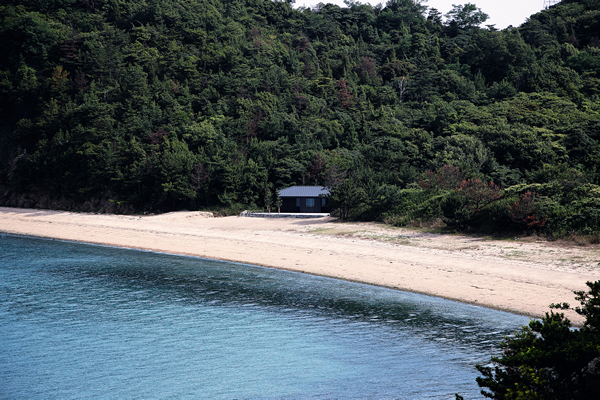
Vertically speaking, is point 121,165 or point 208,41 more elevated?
point 208,41

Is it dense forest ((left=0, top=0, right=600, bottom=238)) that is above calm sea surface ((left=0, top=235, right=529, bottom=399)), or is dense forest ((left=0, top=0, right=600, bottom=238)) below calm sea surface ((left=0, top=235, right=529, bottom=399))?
above

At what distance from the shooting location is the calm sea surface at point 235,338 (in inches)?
427

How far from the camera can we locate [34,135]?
56.6 metres

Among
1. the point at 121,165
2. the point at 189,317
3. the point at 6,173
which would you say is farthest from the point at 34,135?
the point at 189,317

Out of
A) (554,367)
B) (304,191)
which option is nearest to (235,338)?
(554,367)

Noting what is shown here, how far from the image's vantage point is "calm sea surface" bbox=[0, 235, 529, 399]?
10.8 meters

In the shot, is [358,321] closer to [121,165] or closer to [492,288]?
[492,288]

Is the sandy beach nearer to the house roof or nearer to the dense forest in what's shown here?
the dense forest

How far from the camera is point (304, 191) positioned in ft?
127

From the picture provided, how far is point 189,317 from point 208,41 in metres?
58.6

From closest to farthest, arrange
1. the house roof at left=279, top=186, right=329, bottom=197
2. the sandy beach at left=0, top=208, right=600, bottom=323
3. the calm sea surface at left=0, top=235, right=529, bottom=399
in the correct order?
the calm sea surface at left=0, top=235, right=529, bottom=399 → the sandy beach at left=0, top=208, right=600, bottom=323 → the house roof at left=279, top=186, right=329, bottom=197

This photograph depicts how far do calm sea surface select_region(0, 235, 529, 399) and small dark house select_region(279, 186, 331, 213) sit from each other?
1635cm

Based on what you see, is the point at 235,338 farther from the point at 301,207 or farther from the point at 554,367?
the point at 301,207

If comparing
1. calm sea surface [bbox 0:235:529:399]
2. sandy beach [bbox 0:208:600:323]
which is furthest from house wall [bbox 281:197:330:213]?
calm sea surface [bbox 0:235:529:399]
